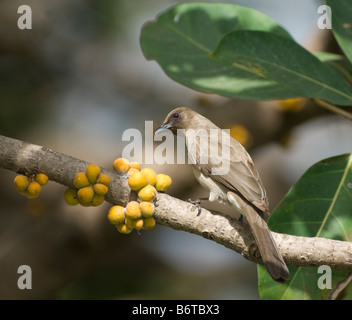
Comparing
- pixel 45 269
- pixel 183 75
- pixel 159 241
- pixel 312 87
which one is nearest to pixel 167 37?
pixel 183 75

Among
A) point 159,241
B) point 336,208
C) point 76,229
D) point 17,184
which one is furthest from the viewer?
point 159,241

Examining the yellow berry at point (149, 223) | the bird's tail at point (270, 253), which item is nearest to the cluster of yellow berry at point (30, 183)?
the yellow berry at point (149, 223)

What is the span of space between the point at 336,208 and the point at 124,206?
1.03 meters

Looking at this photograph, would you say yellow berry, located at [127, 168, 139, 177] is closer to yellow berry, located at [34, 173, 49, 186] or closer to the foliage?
yellow berry, located at [34, 173, 49, 186]

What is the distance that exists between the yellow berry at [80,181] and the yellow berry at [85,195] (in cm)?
2

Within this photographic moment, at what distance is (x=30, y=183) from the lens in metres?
2.03

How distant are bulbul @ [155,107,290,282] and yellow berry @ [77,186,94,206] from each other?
632 millimetres

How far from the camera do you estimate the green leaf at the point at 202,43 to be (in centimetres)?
281

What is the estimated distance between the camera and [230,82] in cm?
282

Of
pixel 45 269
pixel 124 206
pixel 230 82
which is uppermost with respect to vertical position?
pixel 230 82

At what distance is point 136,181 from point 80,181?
0.20 metres

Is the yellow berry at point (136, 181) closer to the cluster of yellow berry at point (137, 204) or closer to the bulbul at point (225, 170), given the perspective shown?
the cluster of yellow berry at point (137, 204)

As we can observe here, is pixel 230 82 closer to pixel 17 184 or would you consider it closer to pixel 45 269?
pixel 17 184

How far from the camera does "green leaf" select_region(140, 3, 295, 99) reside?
2.81 metres
